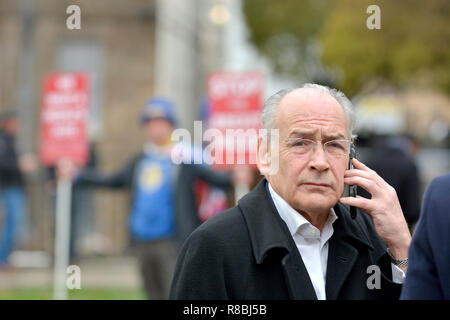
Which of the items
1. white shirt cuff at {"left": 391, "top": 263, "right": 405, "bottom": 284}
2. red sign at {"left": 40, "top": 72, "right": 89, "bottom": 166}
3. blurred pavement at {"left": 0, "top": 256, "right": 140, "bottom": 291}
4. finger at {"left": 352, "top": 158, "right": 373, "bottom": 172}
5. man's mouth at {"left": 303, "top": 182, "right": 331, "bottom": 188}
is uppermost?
red sign at {"left": 40, "top": 72, "right": 89, "bottom": 166}

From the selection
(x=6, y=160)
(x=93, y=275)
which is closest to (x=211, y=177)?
(x=6, y=160)

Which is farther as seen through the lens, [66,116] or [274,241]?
[66,116]

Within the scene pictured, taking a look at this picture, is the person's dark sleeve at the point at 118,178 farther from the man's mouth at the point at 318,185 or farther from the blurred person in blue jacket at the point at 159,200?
the man's mouth at the point at 318,185

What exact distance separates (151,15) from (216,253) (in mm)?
14953

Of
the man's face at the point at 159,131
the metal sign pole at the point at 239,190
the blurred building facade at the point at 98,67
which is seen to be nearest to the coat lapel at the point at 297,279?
the man's face at the point at 159,131

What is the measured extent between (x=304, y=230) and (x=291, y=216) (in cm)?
7

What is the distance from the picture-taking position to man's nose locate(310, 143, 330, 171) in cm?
379

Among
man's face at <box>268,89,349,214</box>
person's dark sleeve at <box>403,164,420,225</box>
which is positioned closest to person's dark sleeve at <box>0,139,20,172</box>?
person's dark sleeve at <box>403,164,420,225</box>

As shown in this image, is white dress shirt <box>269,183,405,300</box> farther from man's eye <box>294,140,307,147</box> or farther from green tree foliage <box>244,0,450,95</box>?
green tree foliage <box>244,0,450,95</box>

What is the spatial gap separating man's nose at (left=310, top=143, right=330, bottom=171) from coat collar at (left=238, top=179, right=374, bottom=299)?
0.68ft

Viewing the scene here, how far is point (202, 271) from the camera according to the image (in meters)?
3.65

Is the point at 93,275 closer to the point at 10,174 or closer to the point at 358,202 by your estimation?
the point at 10,174

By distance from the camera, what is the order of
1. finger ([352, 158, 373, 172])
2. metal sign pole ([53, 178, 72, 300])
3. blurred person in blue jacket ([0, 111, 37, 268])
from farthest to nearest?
blurred person in blue jacket ([0, 111, 37, 268])
metal sign pole ([53, 178, 72, 300])
finger ([352, 158, 373, 172])
